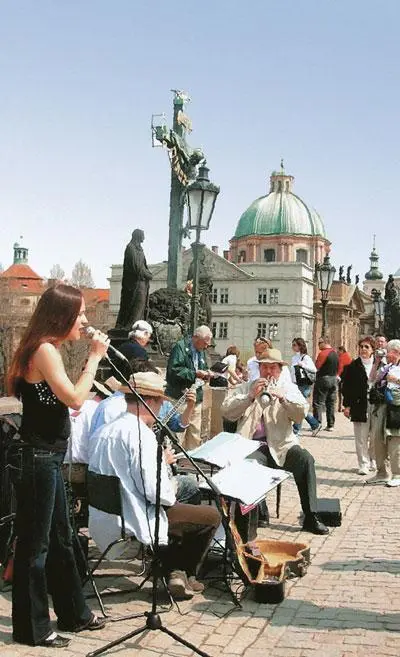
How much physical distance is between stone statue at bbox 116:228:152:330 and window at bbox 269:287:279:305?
6458 cm

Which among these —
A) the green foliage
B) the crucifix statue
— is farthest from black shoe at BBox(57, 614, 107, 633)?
the crucifix statue

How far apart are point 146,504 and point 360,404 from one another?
7.01 meters

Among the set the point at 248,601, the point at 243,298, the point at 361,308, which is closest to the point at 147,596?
the point at 248,601

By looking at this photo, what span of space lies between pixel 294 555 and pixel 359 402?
5.69m

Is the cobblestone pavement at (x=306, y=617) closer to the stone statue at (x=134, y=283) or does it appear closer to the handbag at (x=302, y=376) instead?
the handbag at (x=302, y=376)

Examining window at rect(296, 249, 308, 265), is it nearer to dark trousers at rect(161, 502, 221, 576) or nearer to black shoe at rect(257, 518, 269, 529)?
black shoe at rect(257, 518, 269, 529)

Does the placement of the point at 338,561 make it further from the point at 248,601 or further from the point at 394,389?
the point at 394,389

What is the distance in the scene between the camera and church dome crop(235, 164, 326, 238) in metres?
93.4

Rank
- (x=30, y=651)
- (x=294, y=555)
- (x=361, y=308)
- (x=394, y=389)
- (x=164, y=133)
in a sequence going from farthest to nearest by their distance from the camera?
(x=361, y=308) < (x=164, y=133) < (x=394, y=389) < (x=294, y=555) < (x=30, y=651)

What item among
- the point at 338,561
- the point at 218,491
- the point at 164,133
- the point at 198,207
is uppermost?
the point at 164,133

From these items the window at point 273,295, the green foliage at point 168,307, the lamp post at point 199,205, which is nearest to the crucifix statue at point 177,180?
the green foliage at point 168,307

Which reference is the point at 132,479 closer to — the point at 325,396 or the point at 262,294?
the point at 325,396

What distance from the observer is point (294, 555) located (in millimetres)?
6184

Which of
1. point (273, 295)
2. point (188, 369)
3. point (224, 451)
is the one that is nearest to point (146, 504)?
point (224, 451)
